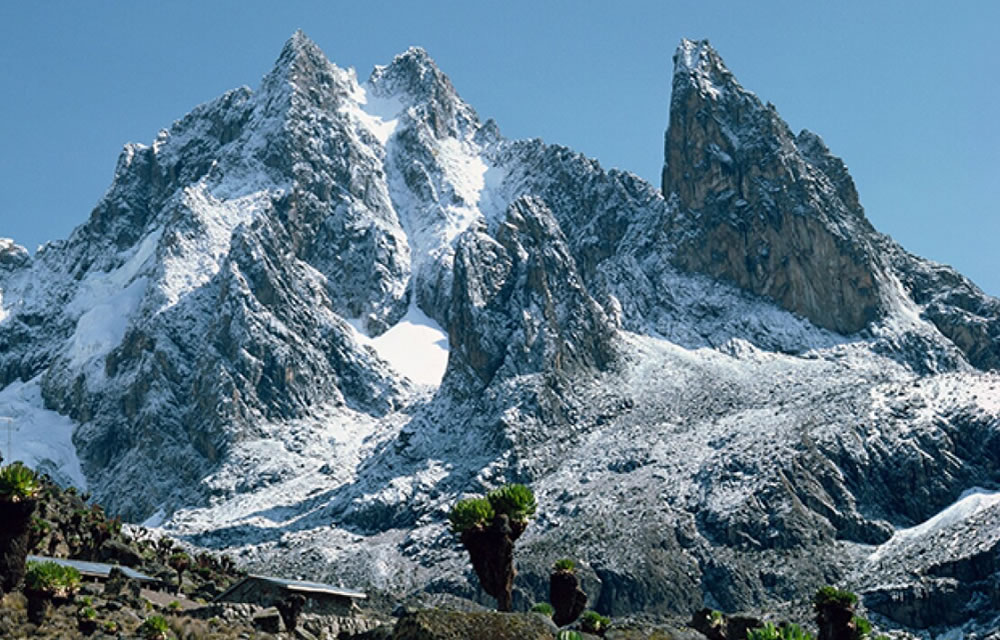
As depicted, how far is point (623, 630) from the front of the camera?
179 ft

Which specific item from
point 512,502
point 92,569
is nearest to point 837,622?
point 512,502

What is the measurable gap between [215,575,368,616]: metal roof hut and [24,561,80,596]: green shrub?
2300 cm

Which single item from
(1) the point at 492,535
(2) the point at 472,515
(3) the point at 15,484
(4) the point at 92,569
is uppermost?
(2) the point at 472,515

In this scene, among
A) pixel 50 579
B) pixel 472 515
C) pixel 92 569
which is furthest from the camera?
pixel 92 569

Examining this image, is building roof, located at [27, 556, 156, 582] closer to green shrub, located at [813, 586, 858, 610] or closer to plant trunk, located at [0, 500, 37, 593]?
plant trunk, located at [0, 500, 37, 593]

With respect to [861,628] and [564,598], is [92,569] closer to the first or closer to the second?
[564,598]

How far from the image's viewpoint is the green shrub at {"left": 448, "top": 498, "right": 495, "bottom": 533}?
63844mm

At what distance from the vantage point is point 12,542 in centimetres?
6150

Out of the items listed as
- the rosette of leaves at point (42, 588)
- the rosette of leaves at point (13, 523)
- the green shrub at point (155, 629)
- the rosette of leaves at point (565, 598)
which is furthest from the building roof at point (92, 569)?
the rosette of leaves at point (565, 598)

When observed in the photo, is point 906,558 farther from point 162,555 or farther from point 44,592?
point 44,592

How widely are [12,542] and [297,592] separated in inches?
1021

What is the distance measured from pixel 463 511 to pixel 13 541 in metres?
22.2

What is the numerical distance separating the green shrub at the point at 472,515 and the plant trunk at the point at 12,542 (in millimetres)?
21229

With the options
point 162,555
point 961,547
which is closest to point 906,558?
point 961,547
